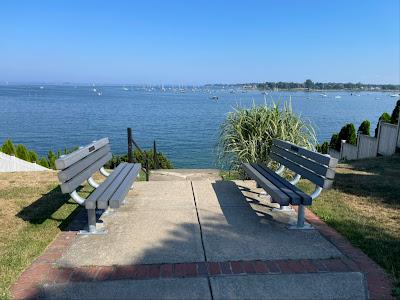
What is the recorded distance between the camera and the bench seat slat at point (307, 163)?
14.6ft

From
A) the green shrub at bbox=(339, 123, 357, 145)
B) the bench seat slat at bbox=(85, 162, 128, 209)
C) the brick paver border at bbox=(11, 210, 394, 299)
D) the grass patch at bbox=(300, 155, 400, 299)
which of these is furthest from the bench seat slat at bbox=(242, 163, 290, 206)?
the green shrub at bbox=(339, 123, 357, 145)

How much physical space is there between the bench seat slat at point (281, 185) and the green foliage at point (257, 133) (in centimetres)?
112

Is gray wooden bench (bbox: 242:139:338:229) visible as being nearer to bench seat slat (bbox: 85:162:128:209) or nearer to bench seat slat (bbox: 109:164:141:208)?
bench seat slat (bbox: 109:164:141:208)

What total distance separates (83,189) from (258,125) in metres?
3.43

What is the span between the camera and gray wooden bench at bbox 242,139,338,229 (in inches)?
171

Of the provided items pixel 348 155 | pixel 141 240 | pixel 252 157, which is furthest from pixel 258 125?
pixel 348 155

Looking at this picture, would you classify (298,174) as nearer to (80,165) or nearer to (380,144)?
(80,165)

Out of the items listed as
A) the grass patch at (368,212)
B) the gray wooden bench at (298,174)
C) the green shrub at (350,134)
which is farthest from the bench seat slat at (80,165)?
the green shrub at (350,134)

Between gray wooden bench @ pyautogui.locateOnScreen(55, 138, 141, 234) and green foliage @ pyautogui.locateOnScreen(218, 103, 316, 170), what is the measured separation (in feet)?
7.79

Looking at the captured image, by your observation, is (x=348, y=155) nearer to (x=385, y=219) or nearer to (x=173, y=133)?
(x=385, y=219)

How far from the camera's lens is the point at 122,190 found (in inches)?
181

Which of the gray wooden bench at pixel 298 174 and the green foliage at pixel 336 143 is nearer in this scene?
the gray wooden bench at pixel 298 174

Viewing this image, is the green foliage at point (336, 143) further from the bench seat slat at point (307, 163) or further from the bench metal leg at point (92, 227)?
the bench metal leg at point (92, 227)

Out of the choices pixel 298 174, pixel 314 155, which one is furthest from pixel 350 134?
pixel 314 155
